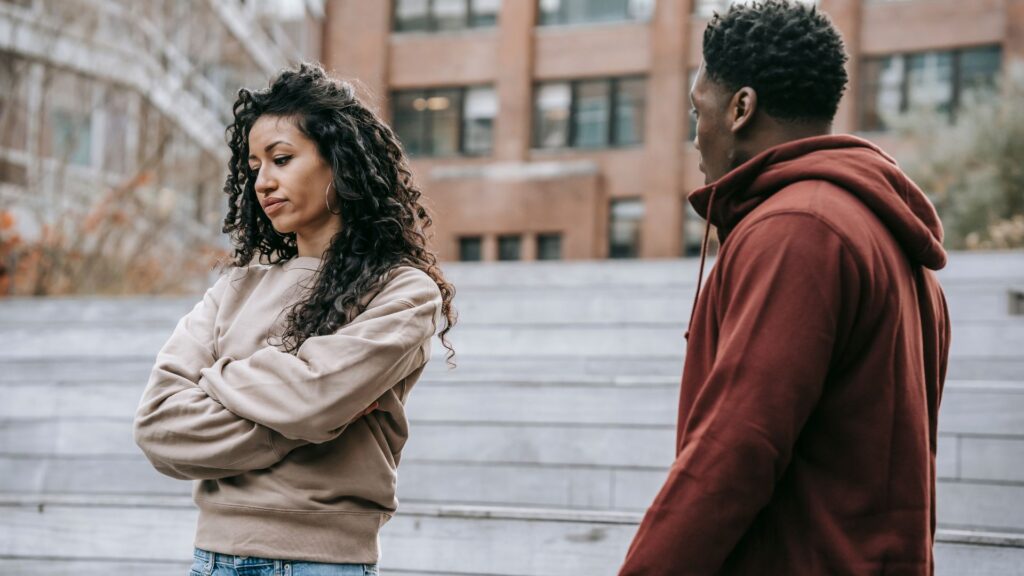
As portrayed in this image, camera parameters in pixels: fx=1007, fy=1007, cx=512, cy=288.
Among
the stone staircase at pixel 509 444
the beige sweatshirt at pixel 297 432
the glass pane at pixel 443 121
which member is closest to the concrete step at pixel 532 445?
the stone staircase at pixel 509 444

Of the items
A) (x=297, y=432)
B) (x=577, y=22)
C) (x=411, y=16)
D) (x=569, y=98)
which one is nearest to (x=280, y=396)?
(x=297, y=432)

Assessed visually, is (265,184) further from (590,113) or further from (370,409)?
(590,113)

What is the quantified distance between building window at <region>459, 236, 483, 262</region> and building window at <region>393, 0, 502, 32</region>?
5.59m

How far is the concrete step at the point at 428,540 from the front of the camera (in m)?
3.57

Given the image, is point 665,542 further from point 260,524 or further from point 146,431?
point 146,431

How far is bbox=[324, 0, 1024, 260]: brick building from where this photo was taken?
23.0 meters

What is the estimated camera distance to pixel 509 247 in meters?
24.5

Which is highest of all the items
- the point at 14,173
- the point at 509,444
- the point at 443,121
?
the point at 443,121

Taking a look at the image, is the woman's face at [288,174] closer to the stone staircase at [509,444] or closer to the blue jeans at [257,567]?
the blue jeans at [257,567]

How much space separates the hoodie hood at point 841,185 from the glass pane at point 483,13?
24.8 metres

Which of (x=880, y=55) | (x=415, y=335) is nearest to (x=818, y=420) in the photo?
(x=415, y=335)

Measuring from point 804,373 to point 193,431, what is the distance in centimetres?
132

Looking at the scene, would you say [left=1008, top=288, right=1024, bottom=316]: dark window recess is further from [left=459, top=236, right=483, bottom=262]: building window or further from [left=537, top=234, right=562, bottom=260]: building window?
[left=459, top=236, right=483, bottom=262]: building window

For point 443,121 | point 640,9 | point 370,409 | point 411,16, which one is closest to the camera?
point 370,409
